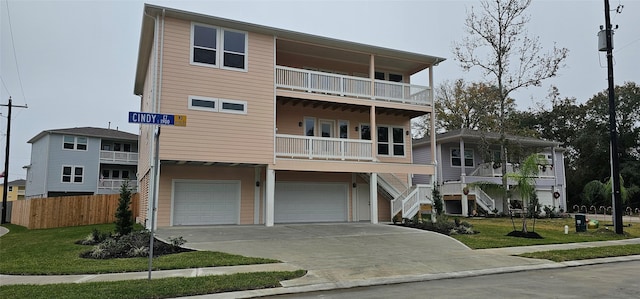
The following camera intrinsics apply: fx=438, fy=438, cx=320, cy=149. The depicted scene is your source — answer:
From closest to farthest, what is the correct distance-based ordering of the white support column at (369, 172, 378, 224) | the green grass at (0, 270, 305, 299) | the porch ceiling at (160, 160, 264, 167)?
the green grass at (0, 270, 305, 299)
the porch ceiling at (160, 160, 264, 167)
the white support column at (369, 172, 378, 224)

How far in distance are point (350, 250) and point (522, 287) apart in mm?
4889

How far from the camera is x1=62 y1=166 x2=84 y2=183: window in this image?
119ft

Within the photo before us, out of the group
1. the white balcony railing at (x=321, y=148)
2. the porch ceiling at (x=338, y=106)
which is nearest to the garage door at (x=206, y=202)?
the white balcony railing at (x=321, y=148)

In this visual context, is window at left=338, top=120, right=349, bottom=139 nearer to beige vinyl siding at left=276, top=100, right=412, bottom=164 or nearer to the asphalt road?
beige vinyl siding at left=276, top=100, right=412, bottom=164

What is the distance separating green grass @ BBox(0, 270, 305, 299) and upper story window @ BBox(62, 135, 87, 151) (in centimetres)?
3310

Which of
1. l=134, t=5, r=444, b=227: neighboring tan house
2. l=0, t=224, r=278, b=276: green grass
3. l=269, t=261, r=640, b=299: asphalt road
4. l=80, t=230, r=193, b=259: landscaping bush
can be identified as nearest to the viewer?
l=269, t=261, r=640, b=299: asphalt road

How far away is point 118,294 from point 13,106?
27758 millimetres

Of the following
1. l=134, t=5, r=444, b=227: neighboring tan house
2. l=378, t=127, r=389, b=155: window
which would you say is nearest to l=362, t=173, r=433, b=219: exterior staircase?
l=134, t=5, r=444, b=227: neighboring tan house

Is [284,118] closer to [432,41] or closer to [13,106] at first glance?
[432,41]

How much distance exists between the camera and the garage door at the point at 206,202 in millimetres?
17891

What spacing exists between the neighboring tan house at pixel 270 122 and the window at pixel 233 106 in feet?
0.14

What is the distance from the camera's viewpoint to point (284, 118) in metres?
20.6

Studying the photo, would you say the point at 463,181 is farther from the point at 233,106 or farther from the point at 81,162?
the point at 81,162

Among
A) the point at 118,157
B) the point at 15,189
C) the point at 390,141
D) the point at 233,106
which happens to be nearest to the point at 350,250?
the point at 233,106
